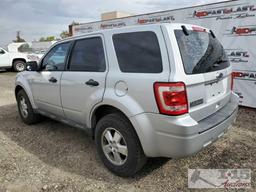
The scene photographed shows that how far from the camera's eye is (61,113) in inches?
157

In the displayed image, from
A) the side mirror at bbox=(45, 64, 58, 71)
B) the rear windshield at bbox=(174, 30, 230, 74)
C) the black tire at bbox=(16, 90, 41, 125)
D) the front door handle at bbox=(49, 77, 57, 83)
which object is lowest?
the black tire at bbox=(16, 90, 41, 125)

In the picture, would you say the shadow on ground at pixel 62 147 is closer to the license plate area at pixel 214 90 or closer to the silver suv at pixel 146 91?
the silver suv at pixel 146 91

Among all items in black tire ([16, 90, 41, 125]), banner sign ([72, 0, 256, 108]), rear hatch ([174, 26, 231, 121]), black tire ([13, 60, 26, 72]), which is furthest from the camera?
black tire ([13, 60, 26, 72])

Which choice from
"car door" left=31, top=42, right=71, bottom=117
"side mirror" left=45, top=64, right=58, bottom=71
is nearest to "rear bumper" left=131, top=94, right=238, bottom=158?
"car door" left=31, top=42, right=71, bottom=117

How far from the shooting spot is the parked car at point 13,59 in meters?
15.0

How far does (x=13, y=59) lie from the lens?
604 inches

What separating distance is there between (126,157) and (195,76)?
126cm

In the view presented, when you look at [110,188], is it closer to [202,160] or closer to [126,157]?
[126,157]

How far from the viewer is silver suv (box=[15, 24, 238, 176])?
2.49 m

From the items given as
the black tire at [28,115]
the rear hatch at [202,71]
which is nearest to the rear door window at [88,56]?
the rear hatch at [202,71]

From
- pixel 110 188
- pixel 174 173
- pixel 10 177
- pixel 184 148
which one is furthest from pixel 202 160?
pixel 10 177

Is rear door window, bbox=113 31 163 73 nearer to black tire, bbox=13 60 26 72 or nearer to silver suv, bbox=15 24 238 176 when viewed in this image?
silver suv, bbox=15 24 238 176

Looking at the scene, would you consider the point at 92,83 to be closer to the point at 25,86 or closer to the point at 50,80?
the point at 50,80

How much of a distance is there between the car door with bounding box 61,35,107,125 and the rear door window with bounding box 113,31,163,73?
0.30m
